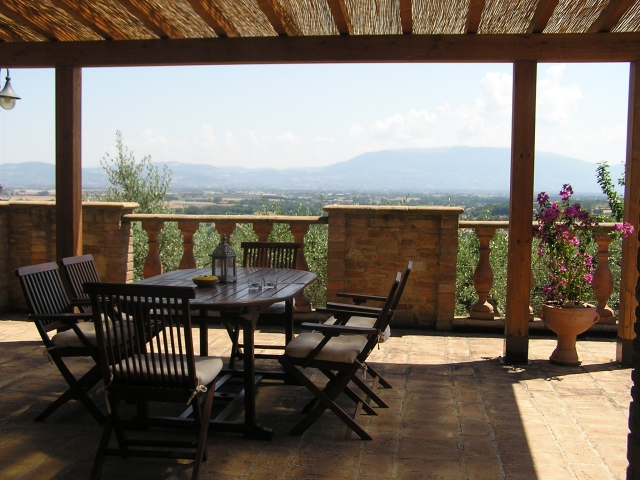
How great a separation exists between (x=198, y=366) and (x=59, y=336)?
1.03 m

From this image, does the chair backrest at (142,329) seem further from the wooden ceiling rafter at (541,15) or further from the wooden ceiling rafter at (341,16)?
the wooden ceiling rafter at (541,15)

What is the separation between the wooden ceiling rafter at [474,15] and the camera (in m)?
4.10

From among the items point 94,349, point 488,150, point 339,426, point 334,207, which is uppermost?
point 488,150

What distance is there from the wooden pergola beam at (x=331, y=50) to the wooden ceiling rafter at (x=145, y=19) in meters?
0.14

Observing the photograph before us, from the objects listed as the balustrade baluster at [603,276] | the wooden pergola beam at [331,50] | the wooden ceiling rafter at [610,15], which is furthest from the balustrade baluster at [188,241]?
the wooden ceiling rafter at [610,15]

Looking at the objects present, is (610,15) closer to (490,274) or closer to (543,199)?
(543,199)

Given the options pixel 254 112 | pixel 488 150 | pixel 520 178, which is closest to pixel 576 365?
pixel 520 178

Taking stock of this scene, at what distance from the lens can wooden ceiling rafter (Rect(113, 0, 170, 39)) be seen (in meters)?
4.20

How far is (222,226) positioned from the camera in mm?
6133

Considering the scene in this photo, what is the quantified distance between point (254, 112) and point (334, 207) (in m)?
52.8

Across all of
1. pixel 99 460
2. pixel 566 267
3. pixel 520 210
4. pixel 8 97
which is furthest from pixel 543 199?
pixel 8 97

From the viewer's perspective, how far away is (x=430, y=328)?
6.05 metres

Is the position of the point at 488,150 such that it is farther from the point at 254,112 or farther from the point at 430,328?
the point at 430,328

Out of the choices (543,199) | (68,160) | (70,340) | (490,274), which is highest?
(68,160)
